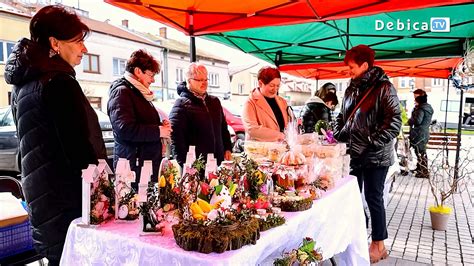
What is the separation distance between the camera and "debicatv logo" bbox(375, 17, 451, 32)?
3.85 m

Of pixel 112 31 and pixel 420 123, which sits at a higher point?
pixel 112 31

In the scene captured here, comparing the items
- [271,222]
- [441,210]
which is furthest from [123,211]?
[441,210]

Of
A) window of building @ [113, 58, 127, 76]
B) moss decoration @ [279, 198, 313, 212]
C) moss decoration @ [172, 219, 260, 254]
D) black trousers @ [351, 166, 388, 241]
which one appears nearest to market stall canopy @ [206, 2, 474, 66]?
black trousers @ [351, 166, 388, 241]

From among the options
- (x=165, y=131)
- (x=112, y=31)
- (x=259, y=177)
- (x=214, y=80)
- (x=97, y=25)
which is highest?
(x=97, y=25)

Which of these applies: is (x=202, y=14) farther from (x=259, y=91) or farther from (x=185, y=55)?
(x=185, y=55)

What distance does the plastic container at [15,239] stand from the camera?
158cm

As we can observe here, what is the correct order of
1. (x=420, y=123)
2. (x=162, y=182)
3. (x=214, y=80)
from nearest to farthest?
(x=162, y=182) < (x=420, y=123) < (x=214, y=80)

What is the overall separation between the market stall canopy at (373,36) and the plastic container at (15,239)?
10.5ft

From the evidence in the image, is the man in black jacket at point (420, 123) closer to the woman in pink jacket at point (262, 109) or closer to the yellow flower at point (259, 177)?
the woman in pink jacket at point (262, 109)

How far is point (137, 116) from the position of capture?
2.21 metres

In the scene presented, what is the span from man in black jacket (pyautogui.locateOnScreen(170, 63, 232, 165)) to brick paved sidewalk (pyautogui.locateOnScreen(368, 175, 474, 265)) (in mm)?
1555

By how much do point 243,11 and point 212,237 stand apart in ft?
8.79

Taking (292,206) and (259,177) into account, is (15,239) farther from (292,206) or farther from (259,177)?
(292,206)

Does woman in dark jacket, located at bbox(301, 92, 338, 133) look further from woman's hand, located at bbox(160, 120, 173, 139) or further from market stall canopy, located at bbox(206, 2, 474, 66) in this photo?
woman's hand, located at bbox(160, 120, 173, 139)
